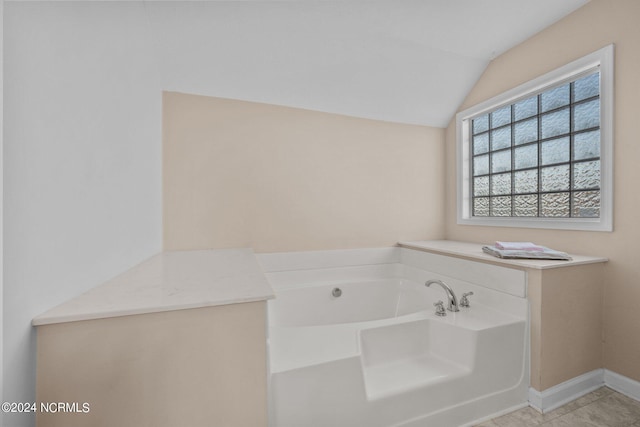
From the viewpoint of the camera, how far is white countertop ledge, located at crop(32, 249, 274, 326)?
761 millimetres

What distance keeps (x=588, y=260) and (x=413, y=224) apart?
4.49 ft

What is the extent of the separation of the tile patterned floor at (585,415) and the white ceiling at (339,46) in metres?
2.38

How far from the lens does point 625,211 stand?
60.4 inches

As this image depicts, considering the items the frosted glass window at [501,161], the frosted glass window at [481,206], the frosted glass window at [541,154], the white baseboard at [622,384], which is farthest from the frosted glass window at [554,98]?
the white baseboard at [622,384]

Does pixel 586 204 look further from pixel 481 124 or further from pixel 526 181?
pixel 481 124

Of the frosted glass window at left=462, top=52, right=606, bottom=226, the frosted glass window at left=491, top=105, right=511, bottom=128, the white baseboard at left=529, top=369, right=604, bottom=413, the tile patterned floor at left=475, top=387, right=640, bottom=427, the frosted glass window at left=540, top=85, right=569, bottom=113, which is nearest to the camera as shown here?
the tile patterned floor at left=475, top=387, right=640, bottom=427

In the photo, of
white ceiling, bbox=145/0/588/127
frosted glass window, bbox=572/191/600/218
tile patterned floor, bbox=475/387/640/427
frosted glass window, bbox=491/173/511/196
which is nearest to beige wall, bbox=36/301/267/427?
tile patterned floor, bbox=475/387/640/427

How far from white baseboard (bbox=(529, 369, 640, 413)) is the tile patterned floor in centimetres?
3

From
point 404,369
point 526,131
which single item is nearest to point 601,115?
point 526,131

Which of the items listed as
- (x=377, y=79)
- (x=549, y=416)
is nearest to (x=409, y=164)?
(x=377, y=79)

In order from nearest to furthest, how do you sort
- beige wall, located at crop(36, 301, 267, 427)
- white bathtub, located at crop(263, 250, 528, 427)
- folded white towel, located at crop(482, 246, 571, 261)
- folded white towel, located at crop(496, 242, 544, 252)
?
beige wall, located at crop(36, 301, 267, 427), white bathtub, located at crop(263, 250, 528, 427), folded white towel, located at crop(482, 246, 571, 261), folded white towel, located at crop(496, 242, 544, 252)

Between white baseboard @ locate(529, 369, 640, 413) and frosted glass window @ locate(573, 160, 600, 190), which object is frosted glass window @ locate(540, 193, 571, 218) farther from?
white baseboard @ locate(529, 369, 640, 413)

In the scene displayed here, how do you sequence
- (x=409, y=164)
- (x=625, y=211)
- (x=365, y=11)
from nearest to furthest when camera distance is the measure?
(x=625, y=211), (x=365, y=11), (x=409, y=164)

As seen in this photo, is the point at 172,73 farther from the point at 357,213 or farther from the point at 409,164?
the point at 409,164
